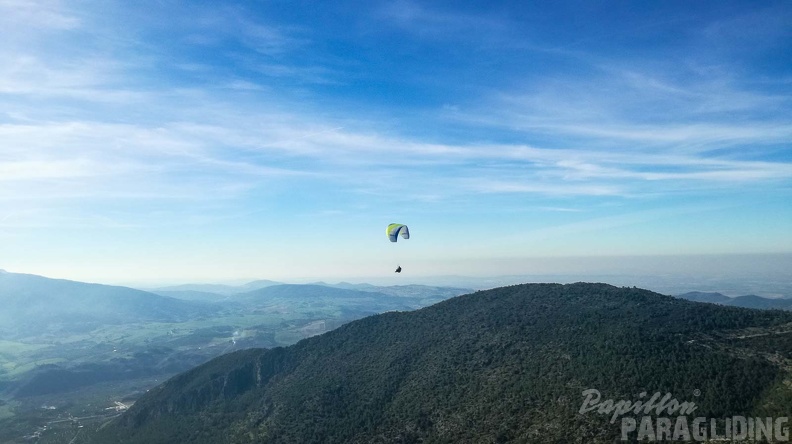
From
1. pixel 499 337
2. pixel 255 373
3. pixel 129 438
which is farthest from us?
pixel 255 373

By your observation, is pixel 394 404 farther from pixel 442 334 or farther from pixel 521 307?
pixel 521 307

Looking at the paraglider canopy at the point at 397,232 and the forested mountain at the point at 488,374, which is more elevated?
the paraglider canopy at the point at 397,232

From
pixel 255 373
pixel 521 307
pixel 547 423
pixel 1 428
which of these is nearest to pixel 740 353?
pixel 547 423

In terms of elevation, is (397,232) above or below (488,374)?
above

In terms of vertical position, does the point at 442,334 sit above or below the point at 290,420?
above

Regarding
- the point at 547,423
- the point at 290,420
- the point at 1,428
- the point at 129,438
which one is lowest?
the point at 1,428

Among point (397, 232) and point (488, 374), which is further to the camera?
point (488, 374)

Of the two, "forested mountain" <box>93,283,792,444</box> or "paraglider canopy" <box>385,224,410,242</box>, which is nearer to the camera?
"forested mountain" <box>93,283,792,444</box>

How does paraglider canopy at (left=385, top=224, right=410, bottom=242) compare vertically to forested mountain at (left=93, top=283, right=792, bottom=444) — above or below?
above
